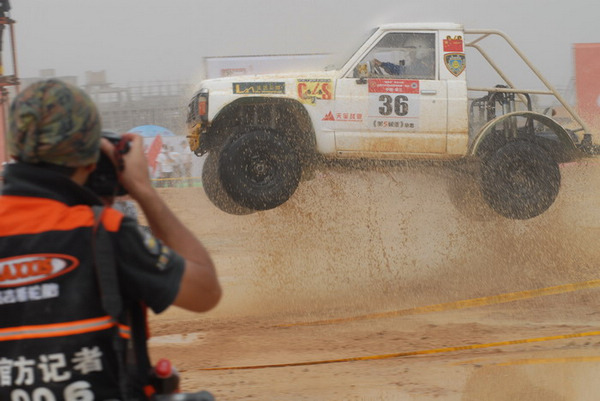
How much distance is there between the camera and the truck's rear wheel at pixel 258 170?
682 centimetres

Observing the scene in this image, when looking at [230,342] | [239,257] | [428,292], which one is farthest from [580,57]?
[230,342]

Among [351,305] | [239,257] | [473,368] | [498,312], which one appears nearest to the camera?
[473,368]

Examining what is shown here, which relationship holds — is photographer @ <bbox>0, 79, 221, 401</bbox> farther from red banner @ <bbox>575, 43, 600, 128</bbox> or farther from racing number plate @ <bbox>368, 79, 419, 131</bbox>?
red banner @ <bbox>575, 43, 600, 128</bbox>

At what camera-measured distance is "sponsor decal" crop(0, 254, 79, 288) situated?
4.96ft

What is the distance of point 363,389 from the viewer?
421 centimetres

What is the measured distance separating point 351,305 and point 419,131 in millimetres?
1730

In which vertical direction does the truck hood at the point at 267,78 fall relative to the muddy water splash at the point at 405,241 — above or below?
above

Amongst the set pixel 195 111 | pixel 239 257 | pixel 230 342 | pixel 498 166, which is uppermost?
pixel 195 111

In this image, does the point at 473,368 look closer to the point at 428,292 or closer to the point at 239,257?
the point at 428,292

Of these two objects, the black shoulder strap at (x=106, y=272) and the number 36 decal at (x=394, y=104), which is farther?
the number 36 decal at (x=394, y=104)

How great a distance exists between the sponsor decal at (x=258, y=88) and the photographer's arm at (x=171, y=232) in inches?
212

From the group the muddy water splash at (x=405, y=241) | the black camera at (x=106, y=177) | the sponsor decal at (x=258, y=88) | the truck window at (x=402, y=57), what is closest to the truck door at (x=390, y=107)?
the truck window at (x=402, y=57)

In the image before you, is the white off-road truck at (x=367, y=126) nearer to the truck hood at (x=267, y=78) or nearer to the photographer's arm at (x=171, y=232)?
the truck hood at (x=267, y=78)

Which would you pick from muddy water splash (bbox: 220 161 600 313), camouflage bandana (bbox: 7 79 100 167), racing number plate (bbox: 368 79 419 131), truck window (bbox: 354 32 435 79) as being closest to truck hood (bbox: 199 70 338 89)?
truck window (bbox: 354 32 435 79)
